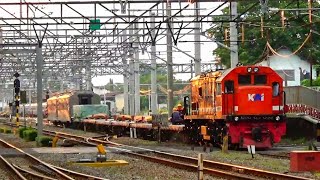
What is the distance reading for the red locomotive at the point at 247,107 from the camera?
24.8 m

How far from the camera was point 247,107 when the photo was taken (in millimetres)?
25375

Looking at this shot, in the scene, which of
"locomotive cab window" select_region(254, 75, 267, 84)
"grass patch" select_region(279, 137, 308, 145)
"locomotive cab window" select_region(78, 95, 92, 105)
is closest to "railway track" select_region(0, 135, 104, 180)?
"locomotive cab window" select_region(254, 75, 267, 84)

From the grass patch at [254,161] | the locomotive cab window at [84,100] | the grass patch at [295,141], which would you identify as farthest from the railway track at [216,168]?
the locomotive cab window at [84,100]

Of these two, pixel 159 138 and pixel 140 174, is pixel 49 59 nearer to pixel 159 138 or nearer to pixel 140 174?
pixel 159 138

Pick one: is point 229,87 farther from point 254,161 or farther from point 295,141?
point 295,141

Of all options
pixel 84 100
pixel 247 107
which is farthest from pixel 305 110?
pixel 84 100

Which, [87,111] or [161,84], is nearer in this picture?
[87,111]

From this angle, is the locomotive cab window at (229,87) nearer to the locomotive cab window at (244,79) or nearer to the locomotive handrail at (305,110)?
the locomotive cab window at (244,79)

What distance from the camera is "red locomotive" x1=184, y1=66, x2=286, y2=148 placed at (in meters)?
24.8

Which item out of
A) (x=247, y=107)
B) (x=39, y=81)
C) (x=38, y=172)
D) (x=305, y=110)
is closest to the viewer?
(x=38, y=172)

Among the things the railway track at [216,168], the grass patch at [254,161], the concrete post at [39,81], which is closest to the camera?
the railway track at [216,168]

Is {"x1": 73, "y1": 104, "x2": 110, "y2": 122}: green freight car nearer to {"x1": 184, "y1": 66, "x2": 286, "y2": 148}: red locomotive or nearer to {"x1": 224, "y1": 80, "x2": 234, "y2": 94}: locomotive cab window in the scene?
{"x1": 184, "y1": 66, "x2": 286, "y2": 148}: red locomotive

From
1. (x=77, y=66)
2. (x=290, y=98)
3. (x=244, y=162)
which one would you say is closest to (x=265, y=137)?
(x=244, y=162)

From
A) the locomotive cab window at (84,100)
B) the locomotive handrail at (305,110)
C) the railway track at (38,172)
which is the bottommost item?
the railway track at (38,172)
